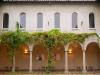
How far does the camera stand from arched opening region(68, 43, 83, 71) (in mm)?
43406

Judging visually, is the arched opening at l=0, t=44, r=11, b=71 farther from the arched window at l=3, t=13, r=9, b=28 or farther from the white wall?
the white wall

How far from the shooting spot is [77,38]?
40.4 m

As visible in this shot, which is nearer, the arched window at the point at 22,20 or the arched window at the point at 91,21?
the arched window at the point at 91,21

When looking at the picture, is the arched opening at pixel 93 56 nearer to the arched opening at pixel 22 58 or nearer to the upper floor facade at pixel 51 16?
the upper floor facade at pixel 51 16

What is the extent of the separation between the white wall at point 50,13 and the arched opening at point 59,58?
121 inches

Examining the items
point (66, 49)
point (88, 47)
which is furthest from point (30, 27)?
point (88, 47)

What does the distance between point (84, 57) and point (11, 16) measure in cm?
1169

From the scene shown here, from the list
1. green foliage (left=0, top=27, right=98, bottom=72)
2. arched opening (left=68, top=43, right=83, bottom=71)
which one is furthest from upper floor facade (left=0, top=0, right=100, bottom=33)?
arched opening (left=68, top=43, right=83, bottom=71)

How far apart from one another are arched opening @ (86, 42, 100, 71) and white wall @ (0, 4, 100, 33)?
2.94 m

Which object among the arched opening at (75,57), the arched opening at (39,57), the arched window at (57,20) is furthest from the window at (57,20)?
the arched opening at (39,57)

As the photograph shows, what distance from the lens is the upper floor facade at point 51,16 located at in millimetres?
42750

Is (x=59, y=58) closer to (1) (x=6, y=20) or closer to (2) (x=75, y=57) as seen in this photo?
(2) (x=75, y=57)

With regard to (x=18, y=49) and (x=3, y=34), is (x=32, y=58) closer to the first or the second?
(x=18, y=49)

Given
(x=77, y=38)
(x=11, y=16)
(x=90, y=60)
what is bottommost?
(x=90, y=60)
